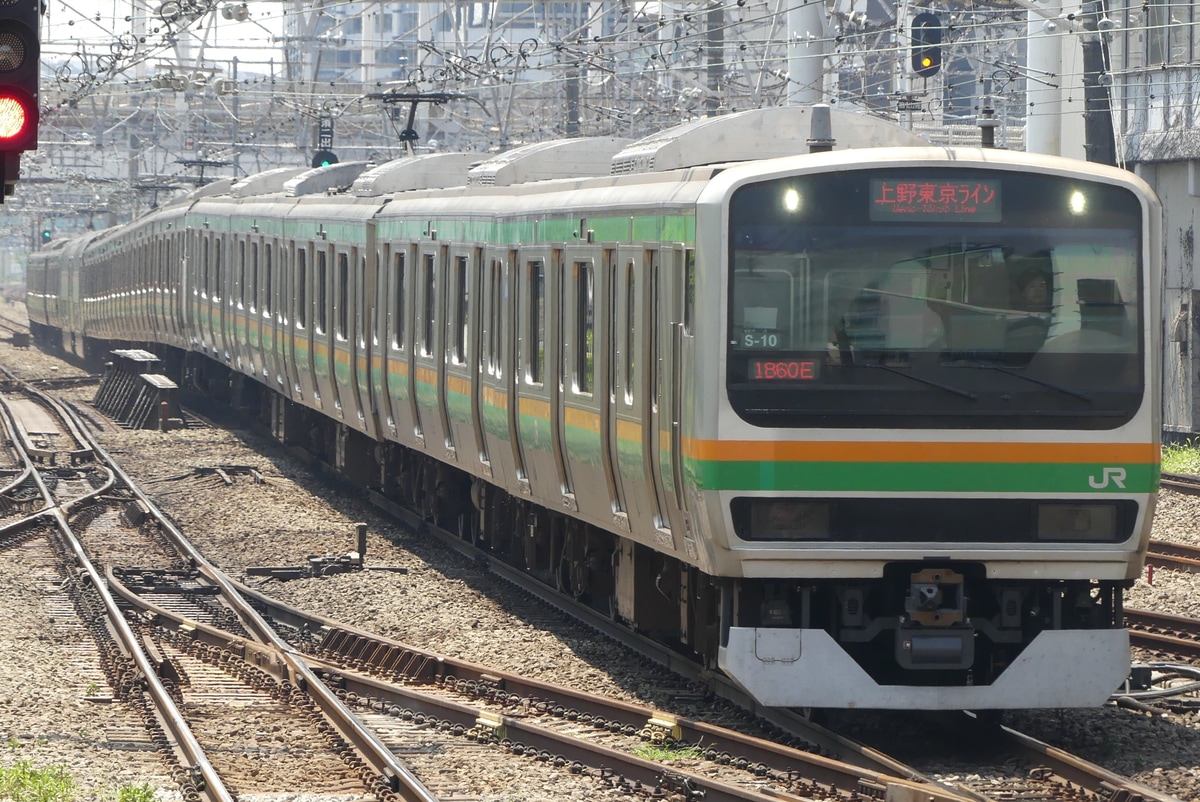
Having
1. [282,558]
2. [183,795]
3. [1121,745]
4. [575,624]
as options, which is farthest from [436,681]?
[282,558]

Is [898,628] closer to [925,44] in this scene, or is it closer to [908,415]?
[908,415]

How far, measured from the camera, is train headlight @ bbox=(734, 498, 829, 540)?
8312 mm

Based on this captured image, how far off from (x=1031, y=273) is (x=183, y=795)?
4052 mm

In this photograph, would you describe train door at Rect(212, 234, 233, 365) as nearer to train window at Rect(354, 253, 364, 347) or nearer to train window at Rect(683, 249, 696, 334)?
train window at Rect(354, 253, 364, 347)

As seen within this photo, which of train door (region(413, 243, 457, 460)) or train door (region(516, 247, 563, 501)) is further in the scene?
train door (region(413, 243, 457, 460))

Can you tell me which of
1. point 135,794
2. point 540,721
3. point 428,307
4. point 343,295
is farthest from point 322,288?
point 135,794

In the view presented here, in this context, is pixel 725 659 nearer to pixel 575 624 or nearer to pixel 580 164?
pixel 575 624

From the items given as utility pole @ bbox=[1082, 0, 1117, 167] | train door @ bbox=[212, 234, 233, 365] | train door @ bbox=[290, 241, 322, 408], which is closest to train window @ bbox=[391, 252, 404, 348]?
train door @ bbox=[290, 241, 322, 408]

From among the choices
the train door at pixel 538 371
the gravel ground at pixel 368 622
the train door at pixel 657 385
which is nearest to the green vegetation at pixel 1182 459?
the gravel ground at pixel 368 622

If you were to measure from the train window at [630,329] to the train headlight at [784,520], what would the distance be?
4.37 feet

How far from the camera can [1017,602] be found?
8516 millimetres

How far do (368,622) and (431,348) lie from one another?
8.46 feet

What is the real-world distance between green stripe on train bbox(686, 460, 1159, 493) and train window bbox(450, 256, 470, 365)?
498 cm

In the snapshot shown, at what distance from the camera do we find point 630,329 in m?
9.53
